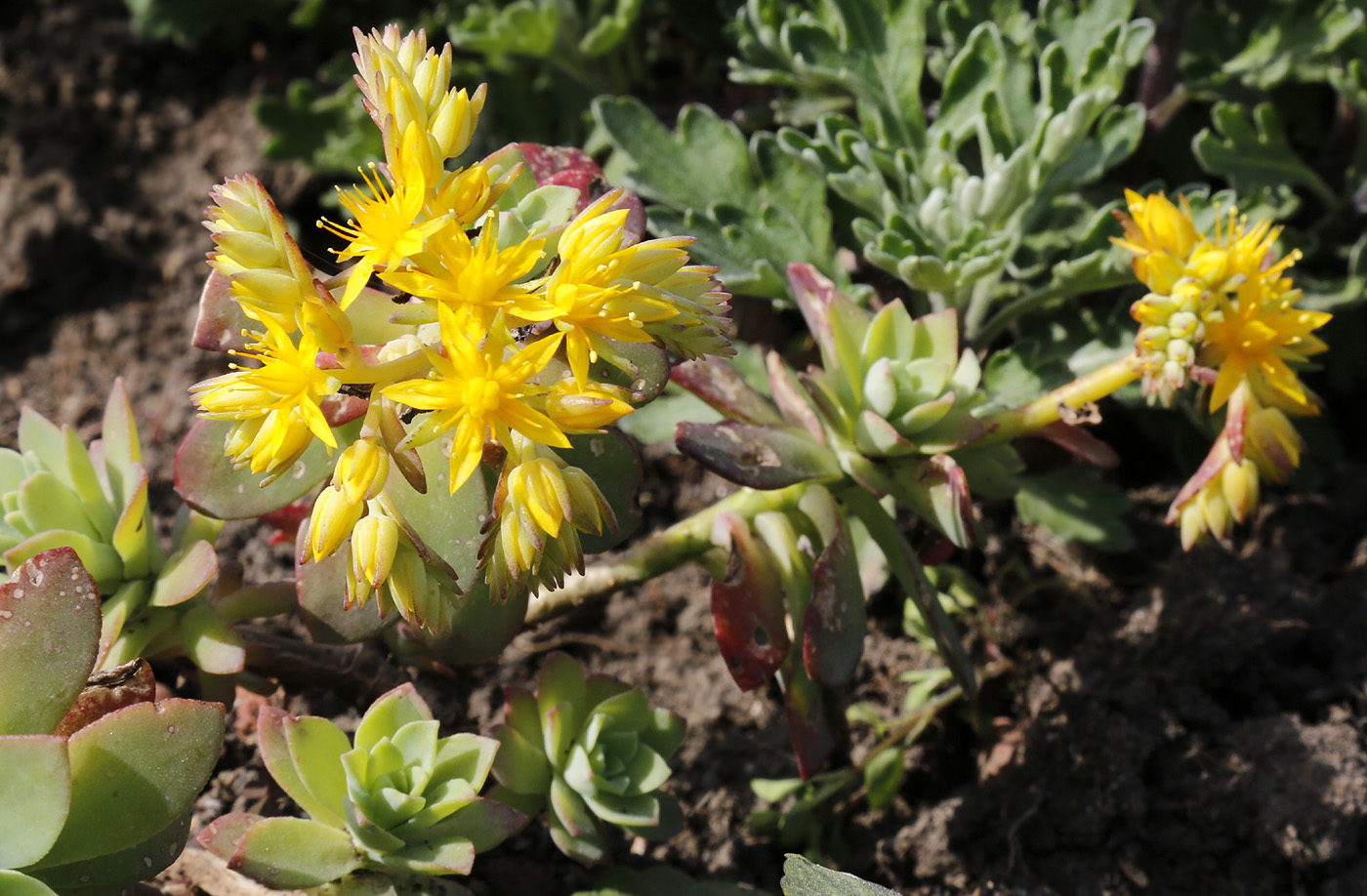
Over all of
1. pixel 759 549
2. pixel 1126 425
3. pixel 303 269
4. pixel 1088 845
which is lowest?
pixel 1088 845

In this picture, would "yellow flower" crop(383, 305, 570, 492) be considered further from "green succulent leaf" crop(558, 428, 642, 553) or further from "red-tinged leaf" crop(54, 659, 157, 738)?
"red-tinged leaf" crop(54, 659, 157, 738)

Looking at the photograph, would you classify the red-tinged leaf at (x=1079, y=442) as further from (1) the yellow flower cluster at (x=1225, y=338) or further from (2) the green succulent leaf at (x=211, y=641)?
(2) the green succulent leaf at (x=211, y=641)

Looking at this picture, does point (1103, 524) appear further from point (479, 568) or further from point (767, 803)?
point (479, 568)

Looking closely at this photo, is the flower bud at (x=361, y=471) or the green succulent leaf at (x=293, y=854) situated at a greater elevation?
the flower bud at (x=361, y=471)

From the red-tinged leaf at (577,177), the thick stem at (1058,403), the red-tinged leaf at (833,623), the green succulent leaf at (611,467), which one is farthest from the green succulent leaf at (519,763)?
the thick stem at (1058,403)

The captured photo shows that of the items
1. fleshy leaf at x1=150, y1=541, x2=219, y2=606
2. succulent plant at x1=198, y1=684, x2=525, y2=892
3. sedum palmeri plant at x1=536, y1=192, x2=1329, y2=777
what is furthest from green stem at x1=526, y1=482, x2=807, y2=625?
fleshy leaf at x1=150, y1=541, x2=219, y2=606

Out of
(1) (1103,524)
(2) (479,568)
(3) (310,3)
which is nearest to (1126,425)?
(1) (1103,524)
